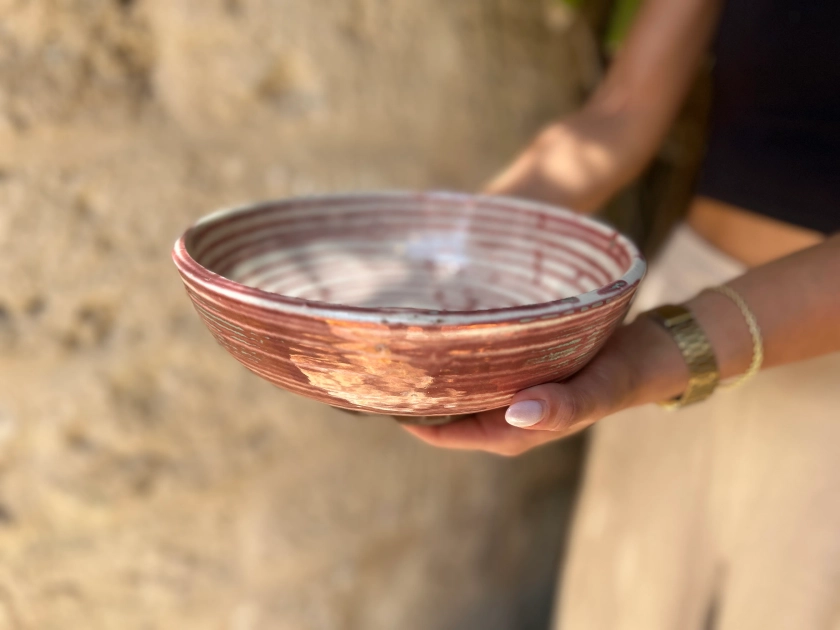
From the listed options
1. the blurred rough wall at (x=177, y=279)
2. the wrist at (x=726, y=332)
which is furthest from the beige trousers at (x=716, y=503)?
the blurred rough wall at (x=177, y=279)

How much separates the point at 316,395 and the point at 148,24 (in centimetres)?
48

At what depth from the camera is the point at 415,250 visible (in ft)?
1.94

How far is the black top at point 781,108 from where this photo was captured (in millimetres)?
601

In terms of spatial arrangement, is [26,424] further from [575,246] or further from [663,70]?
[663,70]

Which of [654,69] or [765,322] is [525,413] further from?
[654,69]

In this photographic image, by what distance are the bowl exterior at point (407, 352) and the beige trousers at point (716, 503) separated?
→ 1.15ft

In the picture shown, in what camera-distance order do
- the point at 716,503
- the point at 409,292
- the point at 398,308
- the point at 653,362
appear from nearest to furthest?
the point at 398,308 < the point at 653,362 < the point at 409,292 < the point at 716,503

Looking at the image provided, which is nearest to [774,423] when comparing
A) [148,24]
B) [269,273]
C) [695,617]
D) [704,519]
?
[704,519]

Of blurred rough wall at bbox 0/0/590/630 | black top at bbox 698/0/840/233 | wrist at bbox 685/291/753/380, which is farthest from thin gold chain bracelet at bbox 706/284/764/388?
blurred rough wall at bbox 0/0/590/630

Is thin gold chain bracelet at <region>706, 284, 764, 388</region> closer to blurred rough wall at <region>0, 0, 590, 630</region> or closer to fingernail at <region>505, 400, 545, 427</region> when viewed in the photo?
fingernail at <region>505, 400, 545, 427</region>

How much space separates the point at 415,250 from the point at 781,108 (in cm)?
39

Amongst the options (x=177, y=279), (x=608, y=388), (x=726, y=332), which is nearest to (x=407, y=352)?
(x=608, y=388)

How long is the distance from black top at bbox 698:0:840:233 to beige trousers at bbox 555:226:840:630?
3.1 inches

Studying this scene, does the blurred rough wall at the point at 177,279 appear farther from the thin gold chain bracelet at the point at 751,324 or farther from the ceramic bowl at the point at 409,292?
the thin gold chain bracelet at the point at 751,324
